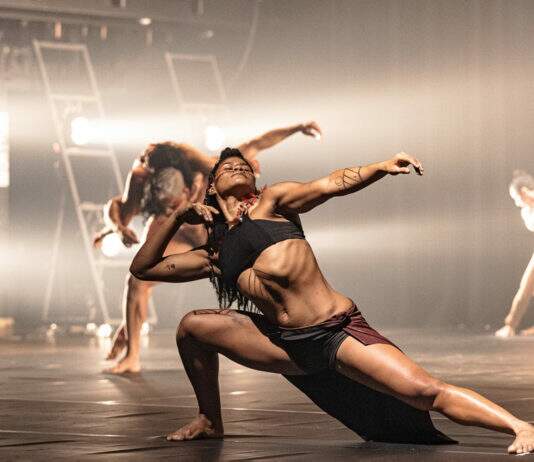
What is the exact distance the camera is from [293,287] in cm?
462

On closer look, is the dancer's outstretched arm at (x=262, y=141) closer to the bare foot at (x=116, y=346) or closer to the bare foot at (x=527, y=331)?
the bare foot at (x=116, y=346)

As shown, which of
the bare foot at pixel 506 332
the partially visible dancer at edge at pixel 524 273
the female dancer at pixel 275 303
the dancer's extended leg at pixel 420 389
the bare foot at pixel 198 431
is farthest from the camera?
the partially visible dancer at edge at pixel 524 273

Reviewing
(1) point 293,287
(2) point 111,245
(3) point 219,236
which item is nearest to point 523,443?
(1) point 293,287

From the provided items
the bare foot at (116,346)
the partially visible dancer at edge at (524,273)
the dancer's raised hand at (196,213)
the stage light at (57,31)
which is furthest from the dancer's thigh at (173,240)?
the stage light at (57,31)

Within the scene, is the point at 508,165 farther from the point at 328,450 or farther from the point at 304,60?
the point at 328,450

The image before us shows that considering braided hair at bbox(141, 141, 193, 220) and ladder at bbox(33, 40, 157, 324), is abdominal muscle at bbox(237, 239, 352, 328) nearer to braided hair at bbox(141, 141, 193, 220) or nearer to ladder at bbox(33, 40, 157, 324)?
braided hair at bbox(141, 141, 193, 220)

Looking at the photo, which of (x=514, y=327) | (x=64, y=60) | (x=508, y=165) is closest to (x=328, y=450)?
(x=514, y=327)

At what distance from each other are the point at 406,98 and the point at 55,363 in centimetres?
632

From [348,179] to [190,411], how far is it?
6.45ft

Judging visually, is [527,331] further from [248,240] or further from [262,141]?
[248,240]

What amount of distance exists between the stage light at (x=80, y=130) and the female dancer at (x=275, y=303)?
11678 mm

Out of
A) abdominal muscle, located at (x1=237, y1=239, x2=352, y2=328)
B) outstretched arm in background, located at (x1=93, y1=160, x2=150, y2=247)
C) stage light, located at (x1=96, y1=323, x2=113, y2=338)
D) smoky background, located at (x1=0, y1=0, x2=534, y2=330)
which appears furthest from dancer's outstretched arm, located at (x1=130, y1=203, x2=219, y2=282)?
stage light, located at (x1=96, y1=323, x2=113, y2=338)

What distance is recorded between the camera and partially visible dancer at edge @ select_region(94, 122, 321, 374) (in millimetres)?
8914

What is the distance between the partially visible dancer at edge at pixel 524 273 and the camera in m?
12.9
